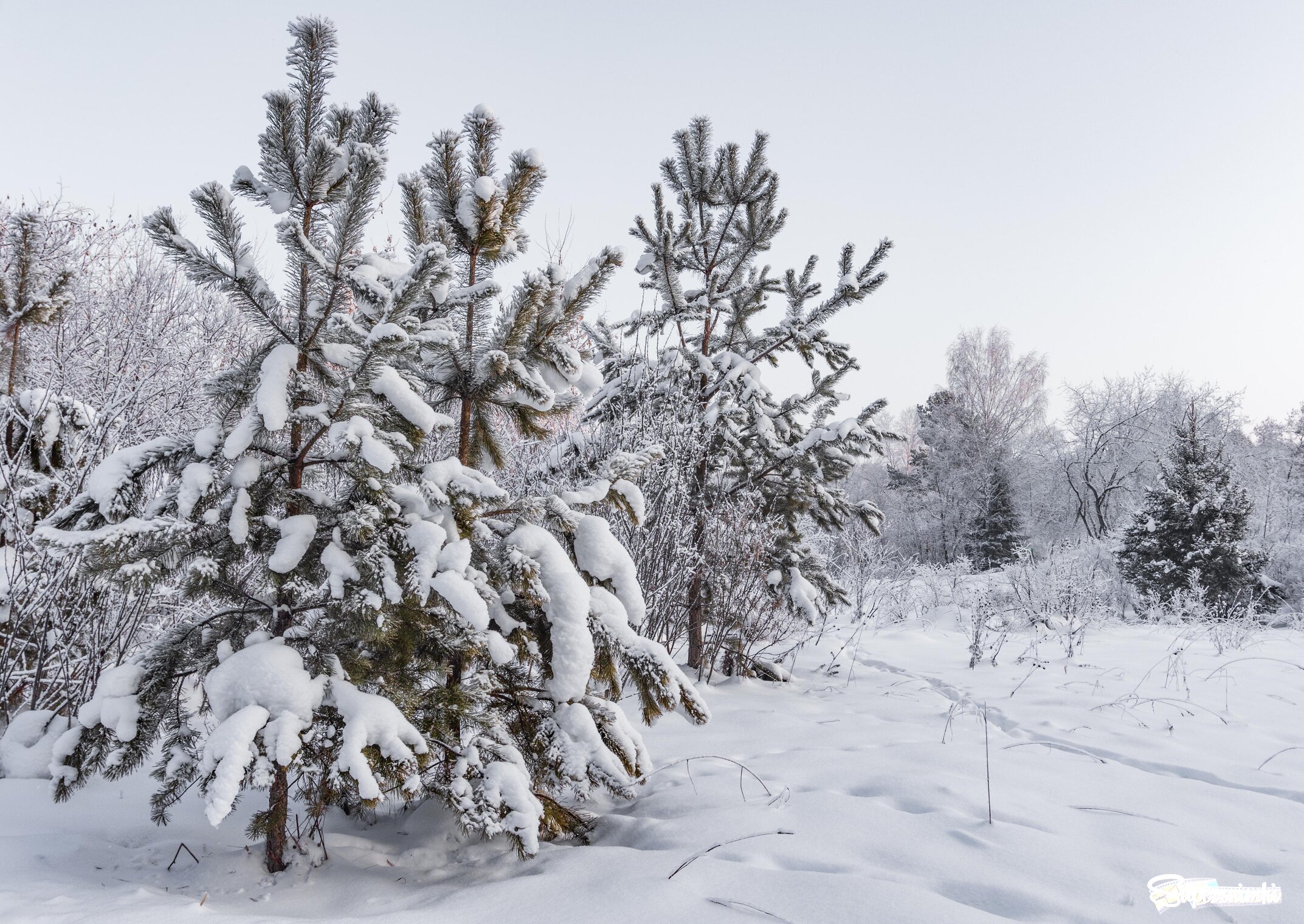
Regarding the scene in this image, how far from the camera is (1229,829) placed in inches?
72.2

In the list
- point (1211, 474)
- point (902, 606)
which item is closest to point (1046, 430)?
point (1211, 474)

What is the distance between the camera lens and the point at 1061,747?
2.82 meters

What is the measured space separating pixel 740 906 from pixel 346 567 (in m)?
1.24

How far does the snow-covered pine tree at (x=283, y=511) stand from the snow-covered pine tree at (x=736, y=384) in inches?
100

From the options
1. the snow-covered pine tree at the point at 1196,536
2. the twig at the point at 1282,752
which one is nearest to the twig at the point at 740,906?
the twig at the point at 1282,752

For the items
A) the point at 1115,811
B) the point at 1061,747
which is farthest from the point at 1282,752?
the point at 1115,811

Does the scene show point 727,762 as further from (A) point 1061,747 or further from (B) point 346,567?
(B) point 346,567

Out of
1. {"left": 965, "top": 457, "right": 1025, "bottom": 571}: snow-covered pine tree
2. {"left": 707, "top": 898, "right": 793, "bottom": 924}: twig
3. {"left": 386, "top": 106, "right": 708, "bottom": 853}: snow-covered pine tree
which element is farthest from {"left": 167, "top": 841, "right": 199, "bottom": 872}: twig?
{"left": 965, "top": 457, "right": 1025, "bottom": 571}: snow-covered pine tree

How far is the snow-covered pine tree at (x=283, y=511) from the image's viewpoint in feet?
5.05

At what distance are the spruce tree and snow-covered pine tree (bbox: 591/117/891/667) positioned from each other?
7.60 feet

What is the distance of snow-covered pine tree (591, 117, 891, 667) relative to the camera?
15.4ft

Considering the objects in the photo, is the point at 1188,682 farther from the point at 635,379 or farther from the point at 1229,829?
the point at 635,379

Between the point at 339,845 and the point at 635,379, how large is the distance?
325cm

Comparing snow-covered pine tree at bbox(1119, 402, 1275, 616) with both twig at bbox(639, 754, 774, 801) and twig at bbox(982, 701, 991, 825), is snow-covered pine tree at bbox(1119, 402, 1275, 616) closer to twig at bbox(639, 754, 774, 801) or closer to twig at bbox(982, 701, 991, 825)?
twig at bbox(982, 701, 991, 825)
